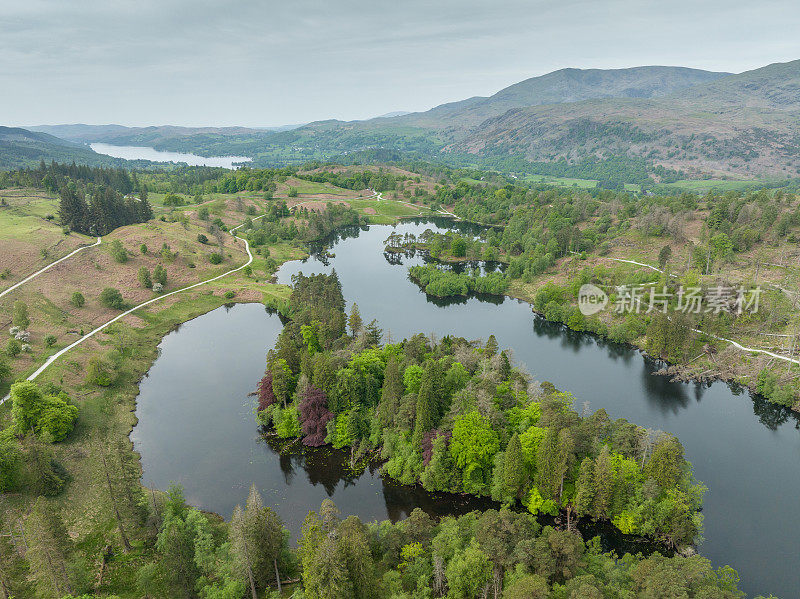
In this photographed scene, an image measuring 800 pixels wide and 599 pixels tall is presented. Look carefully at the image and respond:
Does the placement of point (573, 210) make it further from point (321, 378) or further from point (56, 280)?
point (56, 280)

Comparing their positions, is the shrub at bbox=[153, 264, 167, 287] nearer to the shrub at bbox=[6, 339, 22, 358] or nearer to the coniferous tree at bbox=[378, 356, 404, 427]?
the shrub at bbox=[6, 339, 22, 358]

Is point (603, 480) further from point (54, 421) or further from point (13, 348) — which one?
point (13, 348)

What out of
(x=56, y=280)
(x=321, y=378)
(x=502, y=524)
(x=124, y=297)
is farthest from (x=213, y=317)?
(x=502, y=524)

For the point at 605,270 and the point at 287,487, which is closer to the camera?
the point at 287,487

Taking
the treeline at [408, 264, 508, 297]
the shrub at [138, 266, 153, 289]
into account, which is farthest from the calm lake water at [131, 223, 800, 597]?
the shrub at [138, 266, 153, 289]

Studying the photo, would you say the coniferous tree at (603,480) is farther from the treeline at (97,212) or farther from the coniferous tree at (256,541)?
the treeline at (97,212)

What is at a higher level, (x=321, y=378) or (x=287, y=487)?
(x=321, y=378)
